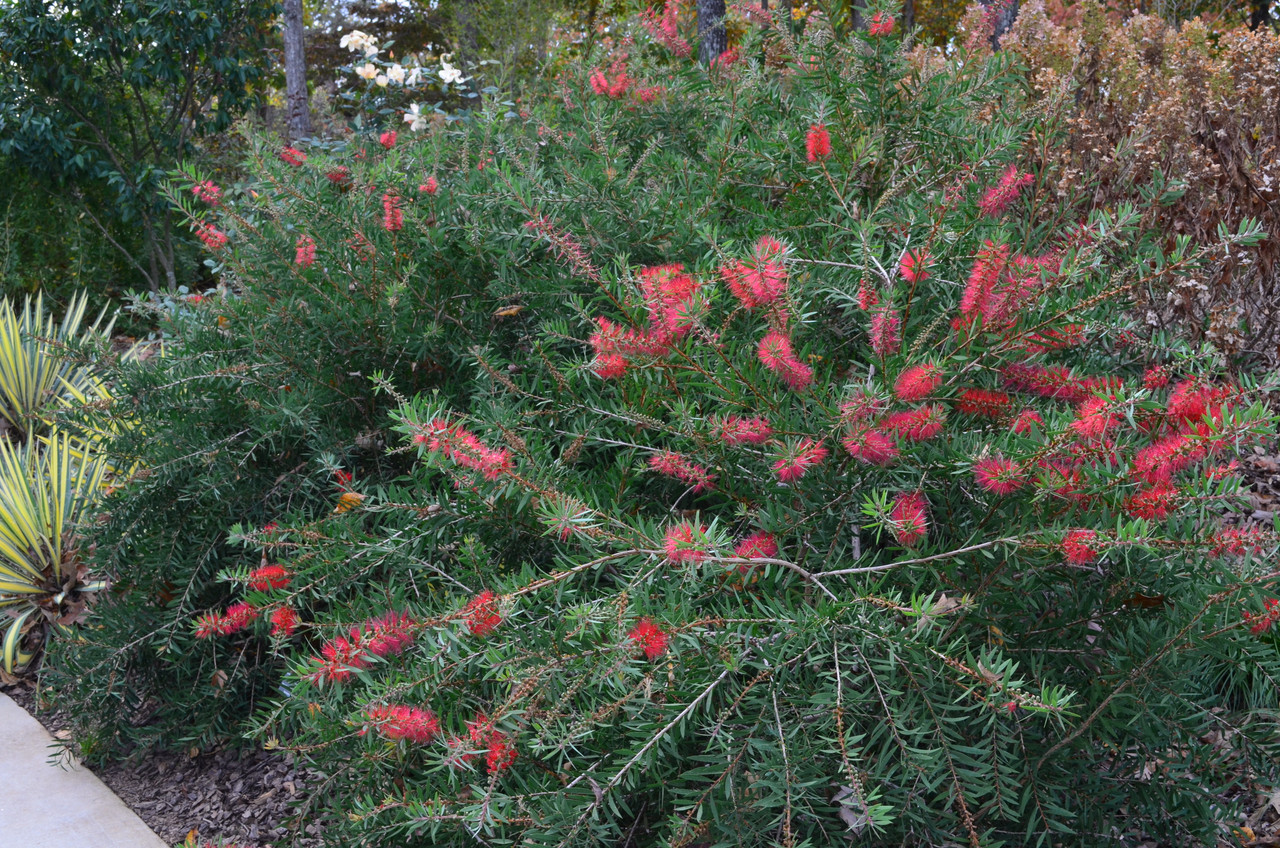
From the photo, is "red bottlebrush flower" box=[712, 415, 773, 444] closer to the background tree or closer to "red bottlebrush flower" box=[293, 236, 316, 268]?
"red bottlebrush flower" box=[293, 236, 316, 268]

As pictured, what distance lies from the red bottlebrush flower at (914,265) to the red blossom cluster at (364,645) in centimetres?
103

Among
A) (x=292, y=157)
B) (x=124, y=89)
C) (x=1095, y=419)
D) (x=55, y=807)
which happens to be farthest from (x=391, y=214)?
(x=124, y=89)

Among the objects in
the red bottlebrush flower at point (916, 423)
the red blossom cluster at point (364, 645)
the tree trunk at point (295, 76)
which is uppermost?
the red bottlebrush flower at point (916, 423)

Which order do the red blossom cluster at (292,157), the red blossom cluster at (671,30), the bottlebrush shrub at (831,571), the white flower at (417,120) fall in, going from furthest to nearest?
1. the white flower at (417,120)
2. the red blossom cluster at (292,157)
3. the red blossom cluster at (671,30)
4. the bottlebrush shrub at (831,571)

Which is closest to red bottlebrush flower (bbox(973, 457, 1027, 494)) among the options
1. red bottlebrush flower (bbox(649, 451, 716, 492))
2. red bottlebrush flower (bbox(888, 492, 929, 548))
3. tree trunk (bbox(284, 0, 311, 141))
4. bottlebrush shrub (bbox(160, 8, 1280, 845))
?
bottlebrush shrub (bbox(160, 8, 1280, 845))

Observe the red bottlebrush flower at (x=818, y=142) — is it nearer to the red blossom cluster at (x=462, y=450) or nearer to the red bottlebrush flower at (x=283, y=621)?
the red blossom cluster at (x=462, y=450)

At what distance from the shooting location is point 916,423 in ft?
5.23

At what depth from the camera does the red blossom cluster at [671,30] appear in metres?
3.11

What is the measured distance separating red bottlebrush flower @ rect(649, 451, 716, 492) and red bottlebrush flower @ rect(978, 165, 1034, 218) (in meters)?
0.85

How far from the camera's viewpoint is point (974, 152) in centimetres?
202

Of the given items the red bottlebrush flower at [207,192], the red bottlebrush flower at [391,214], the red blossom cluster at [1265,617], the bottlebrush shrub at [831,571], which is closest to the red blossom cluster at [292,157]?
the red bottlebrush flower at [207,192]

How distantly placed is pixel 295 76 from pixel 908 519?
37.7ft

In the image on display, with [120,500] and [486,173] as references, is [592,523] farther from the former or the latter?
[120,500]

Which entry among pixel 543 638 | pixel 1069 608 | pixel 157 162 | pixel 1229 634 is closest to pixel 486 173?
pixel 543 638
